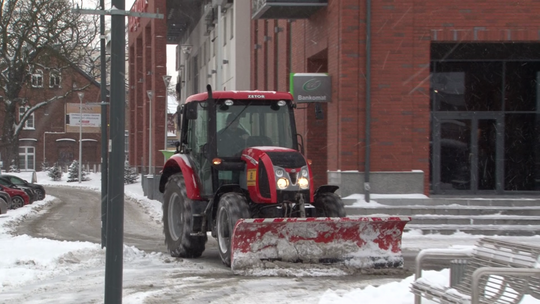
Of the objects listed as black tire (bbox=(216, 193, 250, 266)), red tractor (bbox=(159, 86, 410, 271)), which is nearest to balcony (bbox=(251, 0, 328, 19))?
red tractor (bbox=(159, 86, 410, 271))

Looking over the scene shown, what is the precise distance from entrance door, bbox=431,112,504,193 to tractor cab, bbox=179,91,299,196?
10.0m

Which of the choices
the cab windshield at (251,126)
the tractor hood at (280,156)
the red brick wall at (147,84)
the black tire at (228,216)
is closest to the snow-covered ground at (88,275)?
the black tire at (228,216)

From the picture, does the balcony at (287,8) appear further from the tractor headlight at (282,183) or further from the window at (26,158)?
the window at (26,158)

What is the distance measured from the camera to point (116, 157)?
5.68 metres

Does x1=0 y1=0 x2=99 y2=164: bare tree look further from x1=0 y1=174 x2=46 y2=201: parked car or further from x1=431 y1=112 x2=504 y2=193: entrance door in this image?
x1=431 y1=112 x2=504 y2=193: entrance door

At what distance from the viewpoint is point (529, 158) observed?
21.9m

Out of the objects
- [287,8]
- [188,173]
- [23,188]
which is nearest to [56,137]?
[23,188]

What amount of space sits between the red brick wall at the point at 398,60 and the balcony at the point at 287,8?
132 cm

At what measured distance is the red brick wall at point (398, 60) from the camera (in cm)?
1895

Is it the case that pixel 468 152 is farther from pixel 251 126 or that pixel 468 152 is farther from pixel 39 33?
pixel 39 33

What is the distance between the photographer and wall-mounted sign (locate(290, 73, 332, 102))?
19.6m

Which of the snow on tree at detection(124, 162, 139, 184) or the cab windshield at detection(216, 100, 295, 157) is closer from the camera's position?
the cab windshield at detection(216, 100, 295, 157)

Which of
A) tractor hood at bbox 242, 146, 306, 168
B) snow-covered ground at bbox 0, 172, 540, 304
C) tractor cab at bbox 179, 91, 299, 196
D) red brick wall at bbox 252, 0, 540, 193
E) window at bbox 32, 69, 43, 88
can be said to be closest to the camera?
snow-covered ground at bbox 0, 172, 540, 304

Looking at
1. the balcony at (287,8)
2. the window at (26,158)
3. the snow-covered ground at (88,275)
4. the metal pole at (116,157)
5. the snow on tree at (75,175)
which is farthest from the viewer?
the window at (26,158)
